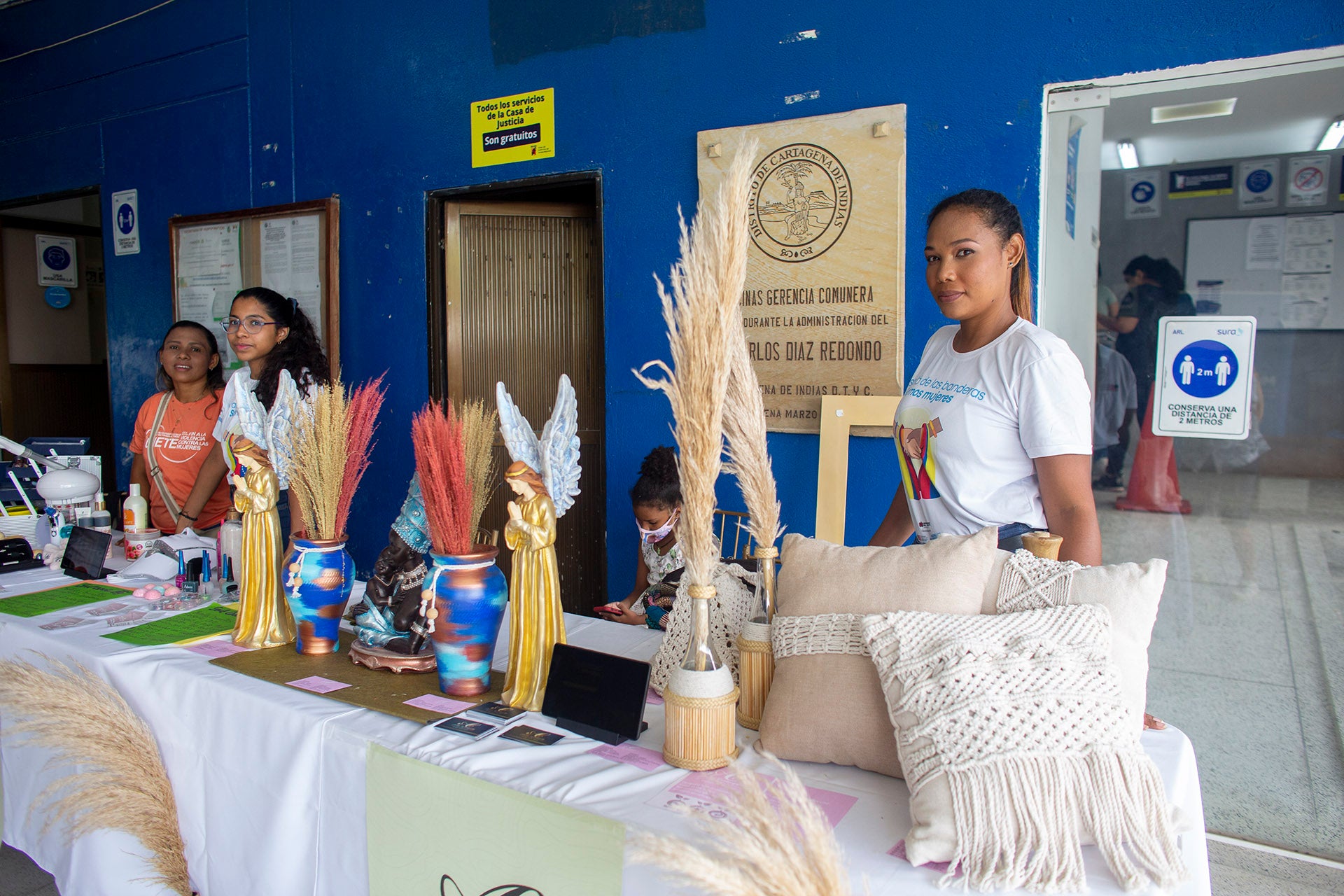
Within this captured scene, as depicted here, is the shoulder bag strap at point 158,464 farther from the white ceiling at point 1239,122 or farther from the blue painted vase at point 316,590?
the white ceiling at point 1239,122

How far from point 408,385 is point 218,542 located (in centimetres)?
165

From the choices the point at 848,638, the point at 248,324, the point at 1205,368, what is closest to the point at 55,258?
the point at 248,324

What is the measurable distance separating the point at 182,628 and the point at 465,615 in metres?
0.96

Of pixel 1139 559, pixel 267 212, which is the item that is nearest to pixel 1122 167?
pixel 1139 559

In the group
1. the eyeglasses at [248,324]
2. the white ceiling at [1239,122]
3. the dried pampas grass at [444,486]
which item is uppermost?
the white ceiling at [1239,122]

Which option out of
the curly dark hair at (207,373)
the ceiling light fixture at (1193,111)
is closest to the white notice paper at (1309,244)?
the ceiling light fixture at (1193,111)

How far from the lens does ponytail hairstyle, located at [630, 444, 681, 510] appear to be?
276 cm

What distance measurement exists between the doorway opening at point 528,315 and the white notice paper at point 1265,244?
7.96ft

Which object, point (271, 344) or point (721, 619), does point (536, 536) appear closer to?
point (721, 619)

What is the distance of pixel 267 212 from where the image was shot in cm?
429

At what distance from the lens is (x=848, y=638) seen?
1.19m

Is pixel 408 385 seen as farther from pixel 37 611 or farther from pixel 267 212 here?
pixel 37 611

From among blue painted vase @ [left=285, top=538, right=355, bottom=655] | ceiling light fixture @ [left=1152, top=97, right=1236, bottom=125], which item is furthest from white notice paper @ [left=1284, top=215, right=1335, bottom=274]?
blue painted vase @ [left=285, top=538, right=355, bottom=655]

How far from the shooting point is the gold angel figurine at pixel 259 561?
1.89m
